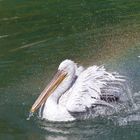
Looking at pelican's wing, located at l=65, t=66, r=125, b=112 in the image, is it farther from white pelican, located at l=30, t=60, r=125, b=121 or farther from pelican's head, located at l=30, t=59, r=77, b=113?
pelican's head, located at l=30, t=59, r=77, b=113

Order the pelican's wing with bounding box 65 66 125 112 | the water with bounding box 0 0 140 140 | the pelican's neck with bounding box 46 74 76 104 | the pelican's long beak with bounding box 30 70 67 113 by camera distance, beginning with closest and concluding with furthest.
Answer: the water with bounding box 0 0 140 140, the pelican's wing with bounding box 65 66 125 112, the pelican's long beak with bounding box 30 70 67 113, the pelican's neck with bounding box 46 74 76 104

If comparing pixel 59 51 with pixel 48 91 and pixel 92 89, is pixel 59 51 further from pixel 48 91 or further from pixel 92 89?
pixel 92 89

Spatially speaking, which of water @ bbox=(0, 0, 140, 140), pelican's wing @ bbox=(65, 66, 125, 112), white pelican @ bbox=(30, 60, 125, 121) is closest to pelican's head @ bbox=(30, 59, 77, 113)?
white pelican @ bbox=(30, 60, 125, 121)

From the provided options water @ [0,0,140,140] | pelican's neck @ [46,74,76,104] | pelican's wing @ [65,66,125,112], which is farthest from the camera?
pelican's neck @ [46,74,76,104]

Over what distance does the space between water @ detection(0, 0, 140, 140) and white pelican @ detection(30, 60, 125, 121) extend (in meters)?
0.18

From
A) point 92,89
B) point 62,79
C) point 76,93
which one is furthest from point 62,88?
point 92,89

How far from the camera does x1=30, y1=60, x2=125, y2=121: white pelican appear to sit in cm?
1029

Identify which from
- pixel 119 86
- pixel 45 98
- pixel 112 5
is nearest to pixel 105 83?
pixel 119 86

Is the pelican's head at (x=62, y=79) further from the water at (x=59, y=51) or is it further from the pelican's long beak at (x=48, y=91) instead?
the water at (x=59, y=51)

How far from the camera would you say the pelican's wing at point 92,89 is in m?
10.2

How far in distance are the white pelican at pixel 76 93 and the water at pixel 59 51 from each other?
0.59 ft

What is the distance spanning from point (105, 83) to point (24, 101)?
161 cm

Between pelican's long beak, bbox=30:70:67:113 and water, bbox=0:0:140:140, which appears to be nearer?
water, bbox=0:0:140:140

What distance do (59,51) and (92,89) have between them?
11.6 ft
